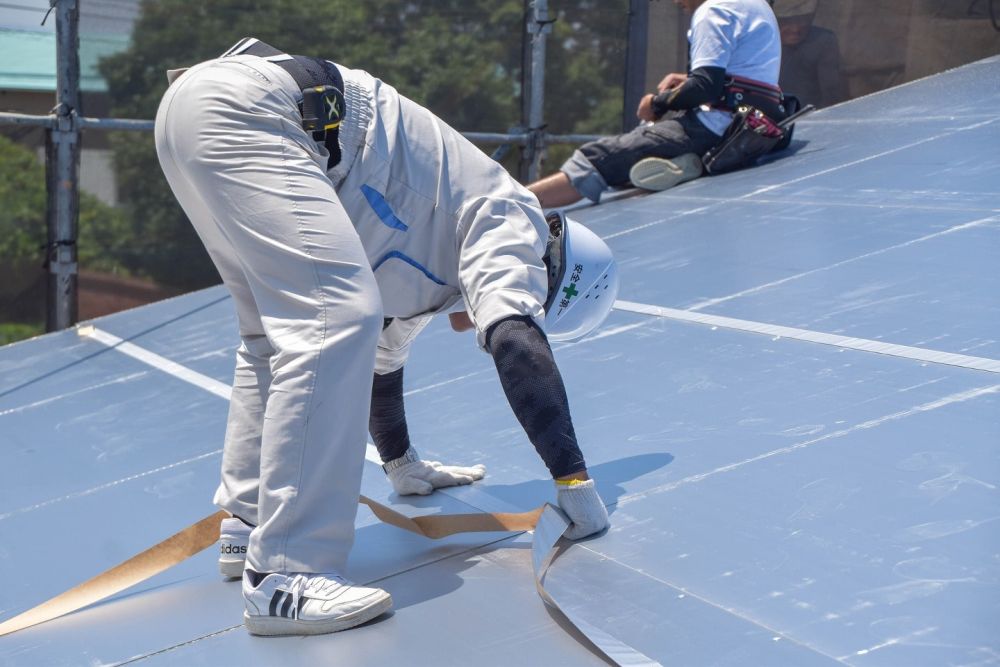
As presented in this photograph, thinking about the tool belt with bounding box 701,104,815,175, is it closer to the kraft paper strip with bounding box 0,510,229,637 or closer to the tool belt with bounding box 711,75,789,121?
the tool belt with bounding box 711,75,789,121

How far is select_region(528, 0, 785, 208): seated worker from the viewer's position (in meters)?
5.72

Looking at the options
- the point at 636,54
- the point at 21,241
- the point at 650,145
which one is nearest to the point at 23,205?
the point at 21,241

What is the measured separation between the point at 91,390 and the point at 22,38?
421 centimetres

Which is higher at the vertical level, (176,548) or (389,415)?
(389,415)

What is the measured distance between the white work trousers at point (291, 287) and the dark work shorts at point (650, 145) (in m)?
3.94

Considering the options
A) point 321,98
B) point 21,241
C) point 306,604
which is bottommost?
point 21,241

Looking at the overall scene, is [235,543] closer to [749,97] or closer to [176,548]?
[176,548]

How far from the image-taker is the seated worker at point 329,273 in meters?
1.95

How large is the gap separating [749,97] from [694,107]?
301mm

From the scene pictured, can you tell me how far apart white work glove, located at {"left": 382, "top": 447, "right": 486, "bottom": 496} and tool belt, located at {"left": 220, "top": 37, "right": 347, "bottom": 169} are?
2.50 feet

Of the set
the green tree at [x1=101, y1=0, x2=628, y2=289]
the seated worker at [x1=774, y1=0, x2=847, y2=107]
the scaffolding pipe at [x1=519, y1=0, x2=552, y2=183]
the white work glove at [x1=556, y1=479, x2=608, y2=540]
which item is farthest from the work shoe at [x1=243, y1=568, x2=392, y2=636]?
the seated worker at [x1=774, y1=0, x2=847, y2=107]

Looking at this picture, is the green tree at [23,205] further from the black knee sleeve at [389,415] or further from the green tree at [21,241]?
the black knee sleeve at [389,415]

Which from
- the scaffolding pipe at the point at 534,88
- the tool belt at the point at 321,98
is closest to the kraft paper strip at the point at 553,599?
the tool belt at the point at 321,98

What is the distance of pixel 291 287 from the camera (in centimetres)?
198
